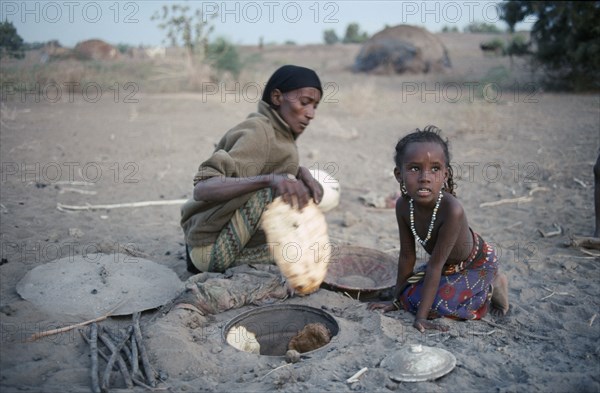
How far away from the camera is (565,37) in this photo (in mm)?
11805

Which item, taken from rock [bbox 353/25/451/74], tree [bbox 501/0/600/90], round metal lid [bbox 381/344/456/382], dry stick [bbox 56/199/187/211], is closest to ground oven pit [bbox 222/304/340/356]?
round metal lid [bbox 381/344/456/382]

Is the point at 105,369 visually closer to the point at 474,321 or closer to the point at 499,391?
the point at 499,391

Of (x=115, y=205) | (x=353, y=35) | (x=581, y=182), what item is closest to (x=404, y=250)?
(x=115, y=205)

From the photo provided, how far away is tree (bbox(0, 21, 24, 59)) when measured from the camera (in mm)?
4758

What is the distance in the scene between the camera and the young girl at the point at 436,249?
94.3 inches

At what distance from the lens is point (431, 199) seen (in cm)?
243

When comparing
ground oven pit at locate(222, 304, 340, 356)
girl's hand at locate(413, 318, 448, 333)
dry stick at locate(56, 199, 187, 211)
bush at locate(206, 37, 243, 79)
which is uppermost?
bush at locate(206, 37, 243, 79)

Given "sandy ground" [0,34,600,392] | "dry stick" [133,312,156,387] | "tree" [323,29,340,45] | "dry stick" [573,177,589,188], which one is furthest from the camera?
"tree" [323,29,340,45]

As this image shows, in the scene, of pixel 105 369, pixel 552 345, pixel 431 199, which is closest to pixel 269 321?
pixel 105 369

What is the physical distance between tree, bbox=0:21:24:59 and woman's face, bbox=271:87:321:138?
3.28 m

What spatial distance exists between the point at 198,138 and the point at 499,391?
6.24 m

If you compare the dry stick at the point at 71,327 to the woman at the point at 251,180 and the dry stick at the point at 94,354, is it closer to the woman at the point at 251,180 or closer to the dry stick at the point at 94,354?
the dry stick at the point at 94,354

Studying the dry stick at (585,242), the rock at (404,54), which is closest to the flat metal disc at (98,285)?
the dry stick at (585,242)

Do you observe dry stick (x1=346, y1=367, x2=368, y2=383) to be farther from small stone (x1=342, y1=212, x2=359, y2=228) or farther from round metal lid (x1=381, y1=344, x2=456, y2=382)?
small stone (x1=342, y1=212, x2=359, y2=228)
